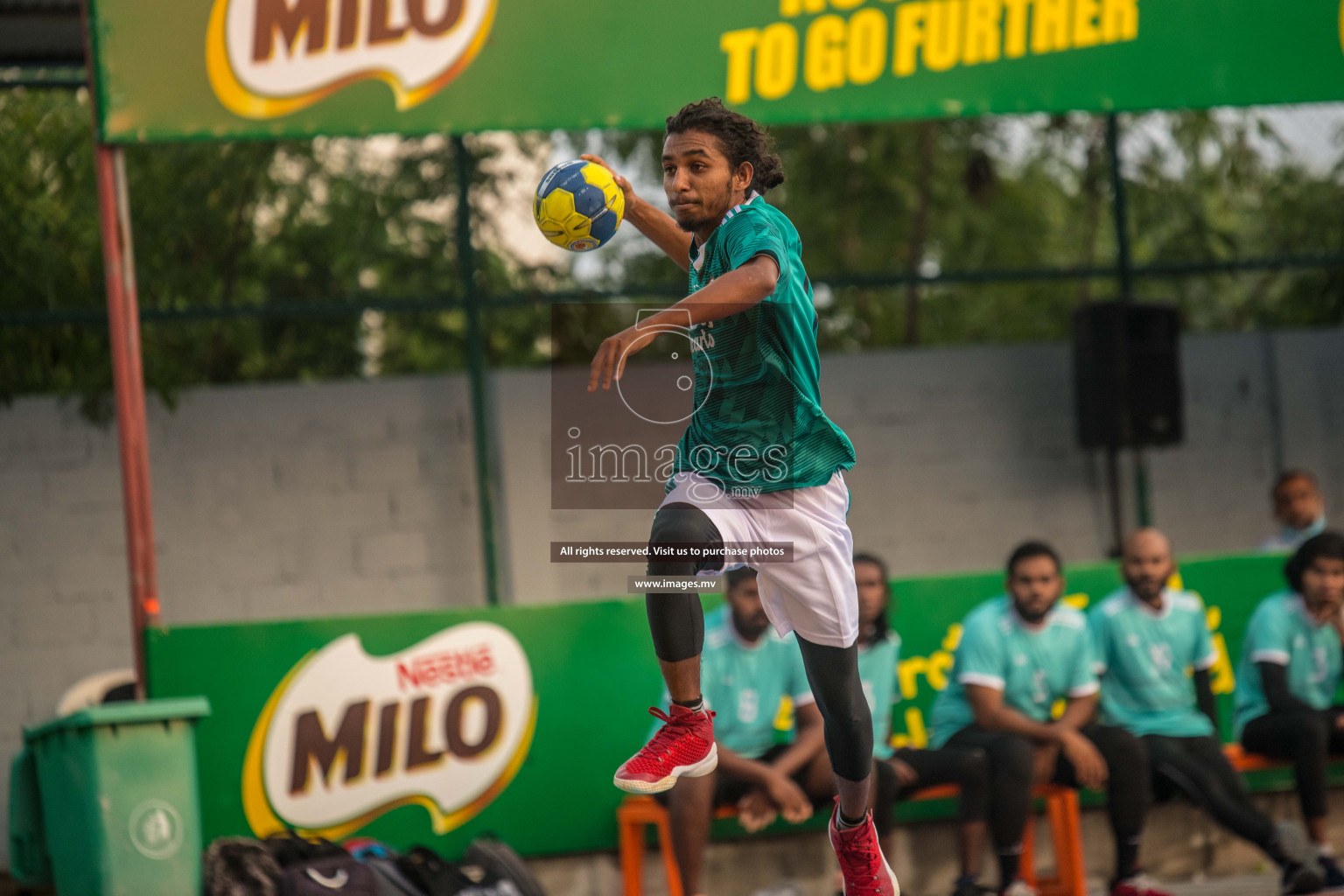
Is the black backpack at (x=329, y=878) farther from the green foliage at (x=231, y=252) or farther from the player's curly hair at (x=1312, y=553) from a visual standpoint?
the player's curly hair at (x=1312, y=553)

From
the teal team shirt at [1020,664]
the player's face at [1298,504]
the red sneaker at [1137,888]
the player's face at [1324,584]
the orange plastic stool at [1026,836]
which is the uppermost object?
the player's face at [1298,504]

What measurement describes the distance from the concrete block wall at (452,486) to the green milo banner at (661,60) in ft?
8.10

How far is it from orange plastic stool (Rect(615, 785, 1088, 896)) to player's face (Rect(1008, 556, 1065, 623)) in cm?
83

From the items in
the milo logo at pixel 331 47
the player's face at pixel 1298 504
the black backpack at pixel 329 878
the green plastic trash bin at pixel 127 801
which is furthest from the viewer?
the player's face at pixel 1298 504

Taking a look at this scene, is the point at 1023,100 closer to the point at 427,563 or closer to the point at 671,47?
the point at 671,47

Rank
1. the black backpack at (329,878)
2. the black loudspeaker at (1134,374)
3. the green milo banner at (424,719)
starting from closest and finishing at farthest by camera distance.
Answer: the black backpack at (329,878), the green milo banner at (424,719), the black loudspeaker at (1134,374)

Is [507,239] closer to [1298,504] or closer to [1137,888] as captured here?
[1298,504]

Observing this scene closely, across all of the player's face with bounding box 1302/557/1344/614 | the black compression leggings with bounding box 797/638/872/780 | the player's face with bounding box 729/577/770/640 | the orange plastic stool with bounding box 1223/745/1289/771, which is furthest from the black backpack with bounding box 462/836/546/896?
the player's face with bounding box 1302/557/1344/614

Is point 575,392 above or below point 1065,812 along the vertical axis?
above

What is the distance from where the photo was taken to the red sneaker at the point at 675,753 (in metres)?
3.67

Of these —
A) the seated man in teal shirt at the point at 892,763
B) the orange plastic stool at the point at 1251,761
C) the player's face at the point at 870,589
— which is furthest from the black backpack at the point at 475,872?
the orange plastic stool at the point at 1251,761

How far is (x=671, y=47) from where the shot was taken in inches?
272

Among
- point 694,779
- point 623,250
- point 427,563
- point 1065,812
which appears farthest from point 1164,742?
point 623,250

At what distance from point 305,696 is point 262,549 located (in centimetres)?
236
